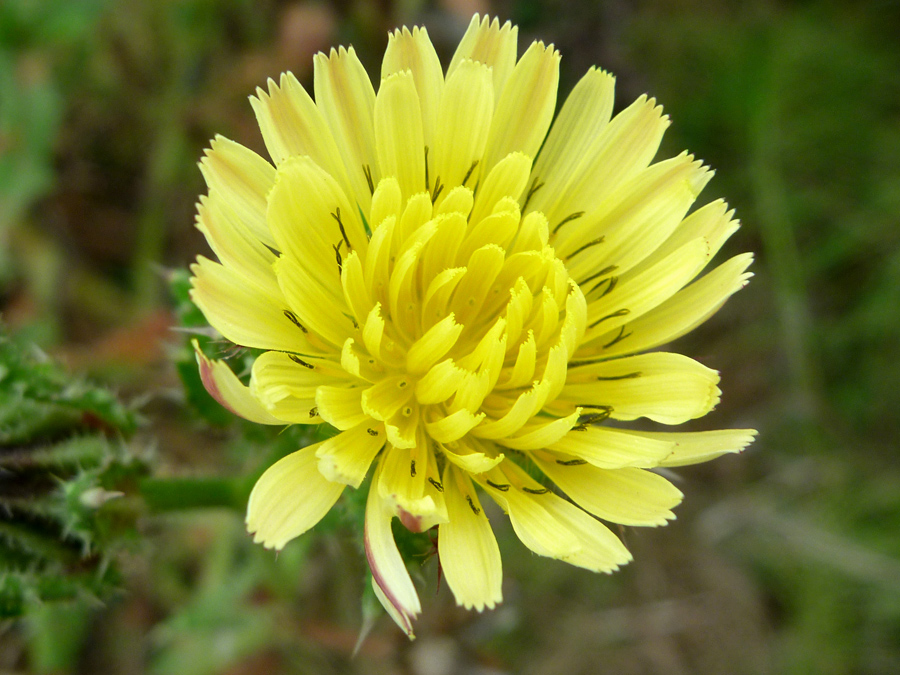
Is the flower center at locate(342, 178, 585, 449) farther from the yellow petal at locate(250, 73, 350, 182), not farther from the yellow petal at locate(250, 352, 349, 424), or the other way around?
the yellow petal at locate(250, 73, 350, 182)

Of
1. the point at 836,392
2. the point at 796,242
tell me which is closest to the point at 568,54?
the point at 796,242

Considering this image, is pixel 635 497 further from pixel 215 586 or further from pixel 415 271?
pixel 215 586

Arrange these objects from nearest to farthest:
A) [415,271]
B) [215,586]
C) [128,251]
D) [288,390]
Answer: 1. [288,390]
2. [415,271]
3. [215,586]
4. [128,251]

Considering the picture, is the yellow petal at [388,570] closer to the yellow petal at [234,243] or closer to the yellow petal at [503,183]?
the yellow petal at [234,243]

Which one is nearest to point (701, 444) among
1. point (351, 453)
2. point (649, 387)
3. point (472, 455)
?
point (649, 387)

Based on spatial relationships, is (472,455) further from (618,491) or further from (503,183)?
(503,183)

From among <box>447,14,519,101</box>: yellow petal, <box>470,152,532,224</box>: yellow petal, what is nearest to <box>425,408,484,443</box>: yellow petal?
<box>470,152,532,224</box>: yellow petal
